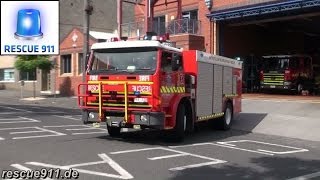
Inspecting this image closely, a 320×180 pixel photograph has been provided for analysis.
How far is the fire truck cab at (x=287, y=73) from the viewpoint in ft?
107

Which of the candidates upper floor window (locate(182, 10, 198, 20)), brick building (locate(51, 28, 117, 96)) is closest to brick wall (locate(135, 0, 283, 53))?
upper floor window (locate(182, 10, 198, 20))

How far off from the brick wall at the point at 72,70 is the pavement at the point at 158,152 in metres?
23.1

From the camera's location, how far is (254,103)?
25.5 m

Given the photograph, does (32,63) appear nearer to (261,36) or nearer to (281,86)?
(261,36)

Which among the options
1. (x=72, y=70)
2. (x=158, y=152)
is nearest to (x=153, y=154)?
(x=158, y=152)

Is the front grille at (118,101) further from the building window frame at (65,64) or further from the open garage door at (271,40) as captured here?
the building window frame at (65,64)

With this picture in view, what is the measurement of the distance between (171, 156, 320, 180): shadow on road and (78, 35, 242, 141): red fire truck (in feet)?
8.94

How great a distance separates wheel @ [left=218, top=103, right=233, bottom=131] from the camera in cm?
1777

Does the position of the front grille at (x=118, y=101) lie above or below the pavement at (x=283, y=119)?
above

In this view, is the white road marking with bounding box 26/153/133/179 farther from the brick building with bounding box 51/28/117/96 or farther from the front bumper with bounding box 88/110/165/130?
the brick building with bounding box 51/28/117/96

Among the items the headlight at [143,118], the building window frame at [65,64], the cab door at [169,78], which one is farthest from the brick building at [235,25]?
the headlight at [143,118]

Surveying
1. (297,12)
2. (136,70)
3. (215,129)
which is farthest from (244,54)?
(136,70)

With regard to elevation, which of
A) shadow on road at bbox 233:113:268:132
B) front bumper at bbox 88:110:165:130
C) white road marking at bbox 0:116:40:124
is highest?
front bumper at bbox 88:110:165:130

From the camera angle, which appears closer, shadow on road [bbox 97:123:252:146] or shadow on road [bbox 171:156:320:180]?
shadow on road [bbox 171:156:320:180]
